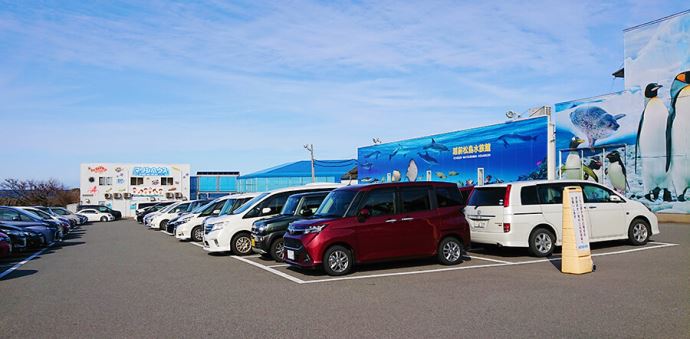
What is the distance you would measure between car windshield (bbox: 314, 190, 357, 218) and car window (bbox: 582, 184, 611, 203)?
567 cm

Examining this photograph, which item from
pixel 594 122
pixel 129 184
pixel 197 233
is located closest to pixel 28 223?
pixel 197 233

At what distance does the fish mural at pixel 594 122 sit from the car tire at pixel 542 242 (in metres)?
14.8

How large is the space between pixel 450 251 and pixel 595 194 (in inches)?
161

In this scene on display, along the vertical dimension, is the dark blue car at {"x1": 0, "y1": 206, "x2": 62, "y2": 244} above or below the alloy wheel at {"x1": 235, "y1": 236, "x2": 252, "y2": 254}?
above

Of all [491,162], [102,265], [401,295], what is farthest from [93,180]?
[401,295]

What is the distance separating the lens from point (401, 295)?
8898mm

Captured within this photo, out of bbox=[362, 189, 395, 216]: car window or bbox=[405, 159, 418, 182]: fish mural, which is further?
bbox=[405, 159, 418, 182]: fish mural

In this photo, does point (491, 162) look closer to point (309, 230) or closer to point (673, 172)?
point (673, 172)

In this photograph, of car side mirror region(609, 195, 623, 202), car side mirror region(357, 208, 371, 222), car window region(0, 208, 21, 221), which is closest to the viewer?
car side mirror region(357, 208, 371, 222)

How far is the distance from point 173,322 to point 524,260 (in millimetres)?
7891

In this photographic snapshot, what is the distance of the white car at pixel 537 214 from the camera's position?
1249 centimetres

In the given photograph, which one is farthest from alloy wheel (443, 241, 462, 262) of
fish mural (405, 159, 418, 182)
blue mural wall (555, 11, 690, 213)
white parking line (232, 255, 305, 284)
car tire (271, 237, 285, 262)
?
fish mural (405, 159, 418, 182)

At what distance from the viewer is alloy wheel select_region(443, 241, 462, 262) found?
1205cm

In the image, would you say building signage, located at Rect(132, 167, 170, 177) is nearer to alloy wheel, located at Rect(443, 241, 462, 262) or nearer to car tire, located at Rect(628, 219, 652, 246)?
alloy wheel, located at Rect(443, 241, 462, 262)
